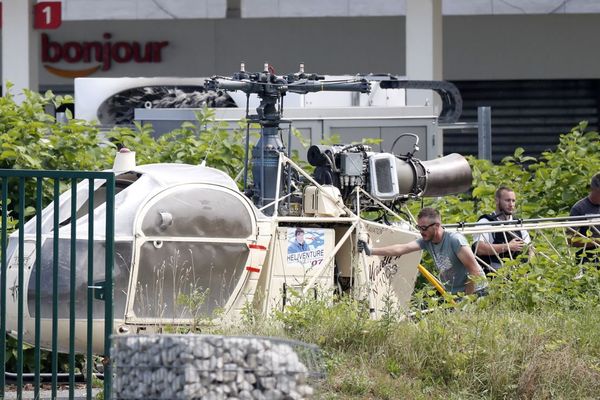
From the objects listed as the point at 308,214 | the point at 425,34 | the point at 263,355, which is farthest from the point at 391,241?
the point at 425,34

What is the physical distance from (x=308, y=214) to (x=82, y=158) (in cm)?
302

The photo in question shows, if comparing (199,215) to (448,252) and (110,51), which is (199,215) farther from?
(110,51)

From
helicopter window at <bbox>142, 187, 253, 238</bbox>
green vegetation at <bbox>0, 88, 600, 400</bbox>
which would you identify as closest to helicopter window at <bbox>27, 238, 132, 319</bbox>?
helicopter window at <bbox>142, 187, 253, 238</bbox>

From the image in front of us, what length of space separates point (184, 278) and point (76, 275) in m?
0.73

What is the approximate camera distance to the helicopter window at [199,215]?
8.11m

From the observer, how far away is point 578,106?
25.5 meters

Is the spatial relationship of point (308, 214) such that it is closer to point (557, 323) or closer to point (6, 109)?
point (557, 323)

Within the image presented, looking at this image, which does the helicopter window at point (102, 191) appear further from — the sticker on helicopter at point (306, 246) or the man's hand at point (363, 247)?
the man's hand at point (363, 247)

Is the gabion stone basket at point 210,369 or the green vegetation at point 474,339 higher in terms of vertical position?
the gabion stone basket at point 210,369

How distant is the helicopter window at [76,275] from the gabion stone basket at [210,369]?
2.66 meters

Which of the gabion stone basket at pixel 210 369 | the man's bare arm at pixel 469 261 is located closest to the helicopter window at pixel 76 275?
the gabion stone basket at pixel 210 369

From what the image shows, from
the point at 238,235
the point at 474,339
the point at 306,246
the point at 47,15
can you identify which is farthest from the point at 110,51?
the point at 474,339

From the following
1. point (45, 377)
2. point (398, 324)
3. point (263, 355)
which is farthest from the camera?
point (45, 377)

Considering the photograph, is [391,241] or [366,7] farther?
[366,7]
